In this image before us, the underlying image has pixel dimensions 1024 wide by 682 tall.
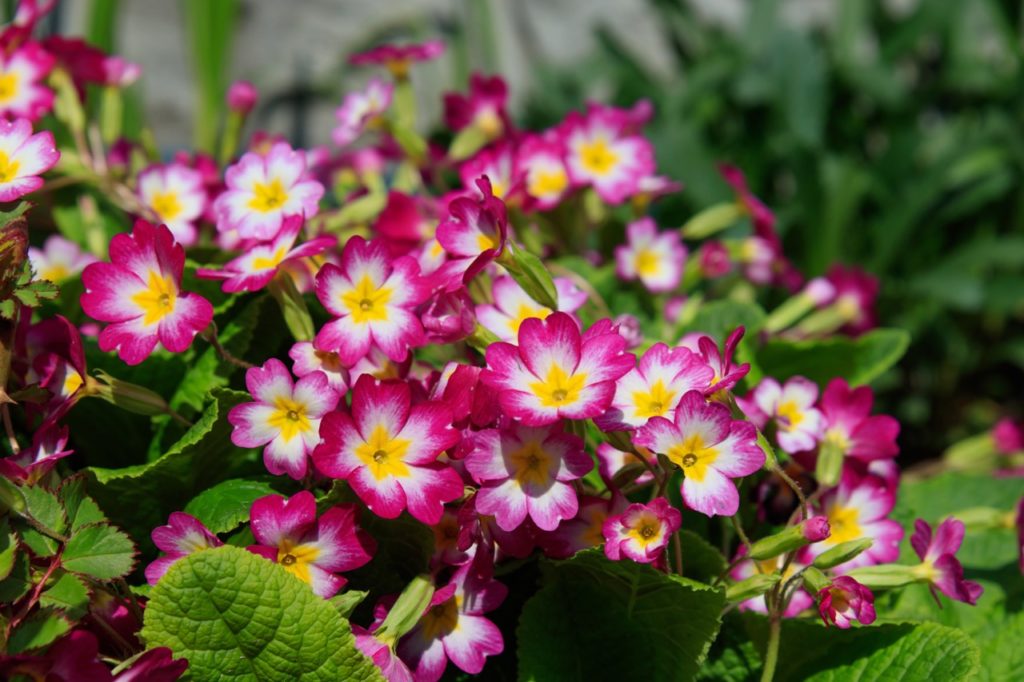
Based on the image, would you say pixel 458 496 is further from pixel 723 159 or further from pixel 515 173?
pixel 723 159

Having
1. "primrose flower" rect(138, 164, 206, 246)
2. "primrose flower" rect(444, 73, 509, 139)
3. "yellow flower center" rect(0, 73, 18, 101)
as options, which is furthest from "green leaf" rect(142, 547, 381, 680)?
"primrose flower" rect(444, 73, 509, 139)

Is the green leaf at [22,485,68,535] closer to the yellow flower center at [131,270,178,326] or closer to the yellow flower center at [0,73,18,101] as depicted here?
the yellow flower center at [131,270,178,326]

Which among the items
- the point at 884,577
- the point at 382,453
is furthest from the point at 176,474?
the point at 884,577

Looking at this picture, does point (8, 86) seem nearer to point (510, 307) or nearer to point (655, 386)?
point (510, 307)

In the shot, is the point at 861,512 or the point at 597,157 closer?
the point at 861,512

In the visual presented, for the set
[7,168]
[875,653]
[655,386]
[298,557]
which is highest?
[7,168]

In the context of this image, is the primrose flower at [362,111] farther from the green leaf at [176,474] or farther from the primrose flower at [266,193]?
the green leaf at [176,474]
